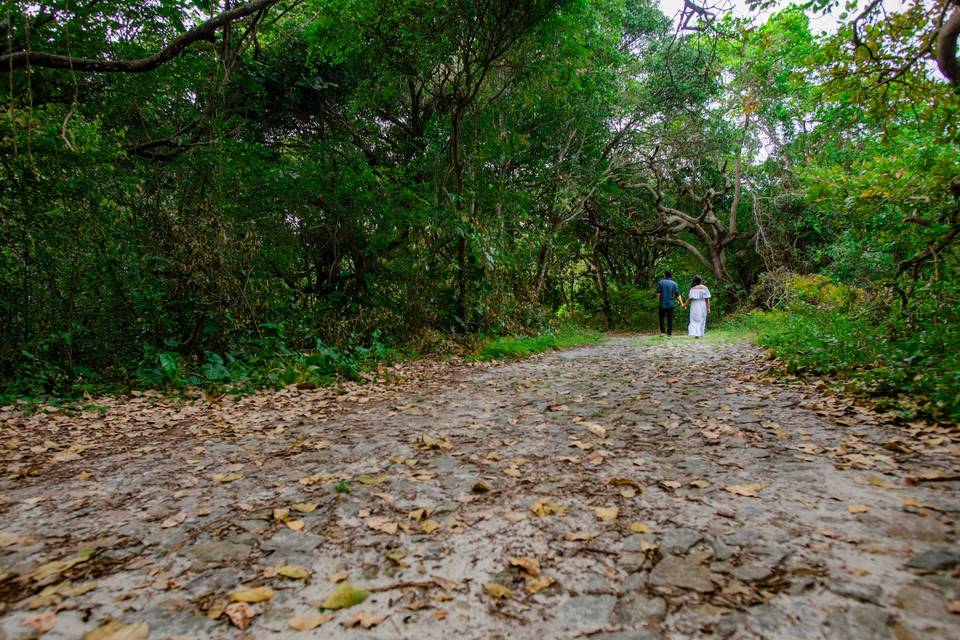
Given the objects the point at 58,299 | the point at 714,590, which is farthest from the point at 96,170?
the point at 714,590

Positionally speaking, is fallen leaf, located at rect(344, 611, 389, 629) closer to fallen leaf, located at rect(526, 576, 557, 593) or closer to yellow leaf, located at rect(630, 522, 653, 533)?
fallen leaf, located at rect(526, 576, 557, 593)

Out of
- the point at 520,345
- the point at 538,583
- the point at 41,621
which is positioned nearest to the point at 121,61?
the point at 41,621

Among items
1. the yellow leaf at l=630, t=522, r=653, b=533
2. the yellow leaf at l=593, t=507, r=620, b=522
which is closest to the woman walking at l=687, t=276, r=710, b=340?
the yellow leaf at l=593, t=507, r=620, b=522

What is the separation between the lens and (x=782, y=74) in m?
15.1

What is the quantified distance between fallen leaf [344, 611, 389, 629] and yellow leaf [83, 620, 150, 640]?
29.3 inches

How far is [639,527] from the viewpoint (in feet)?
8.14

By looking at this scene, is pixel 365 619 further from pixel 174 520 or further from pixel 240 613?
pixel 174 520

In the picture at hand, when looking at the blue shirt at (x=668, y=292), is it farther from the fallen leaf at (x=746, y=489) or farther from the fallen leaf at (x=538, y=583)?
the fallen leaf at (x=538, y=583)

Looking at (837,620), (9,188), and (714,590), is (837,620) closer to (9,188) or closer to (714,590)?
(714,590)

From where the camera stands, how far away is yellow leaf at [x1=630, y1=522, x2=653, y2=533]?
2443mm

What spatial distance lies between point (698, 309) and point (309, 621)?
49.6ft

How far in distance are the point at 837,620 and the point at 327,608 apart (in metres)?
1.90

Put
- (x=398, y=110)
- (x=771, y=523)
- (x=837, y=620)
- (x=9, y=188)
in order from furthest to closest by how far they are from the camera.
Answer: (x=398, y=110) → (x=9, y=188) → (x=771, y=523) → (x=837, y=620)

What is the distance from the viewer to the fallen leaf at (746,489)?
111 inches
